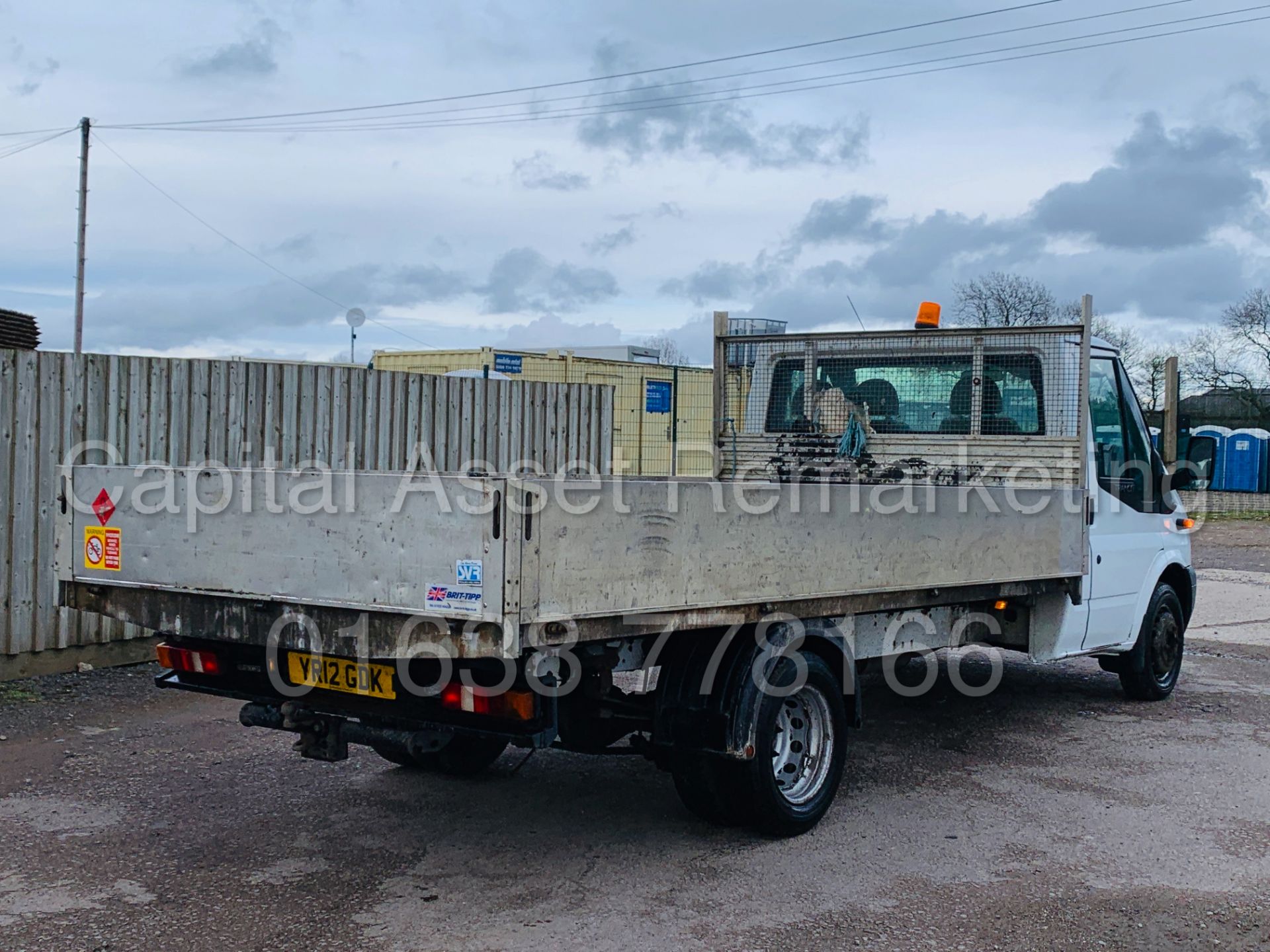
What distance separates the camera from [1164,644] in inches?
331

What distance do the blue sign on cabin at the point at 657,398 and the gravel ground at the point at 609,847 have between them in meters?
13.4

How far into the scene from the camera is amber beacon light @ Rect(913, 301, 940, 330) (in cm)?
802

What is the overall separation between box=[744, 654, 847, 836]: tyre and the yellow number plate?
1557 millimetres

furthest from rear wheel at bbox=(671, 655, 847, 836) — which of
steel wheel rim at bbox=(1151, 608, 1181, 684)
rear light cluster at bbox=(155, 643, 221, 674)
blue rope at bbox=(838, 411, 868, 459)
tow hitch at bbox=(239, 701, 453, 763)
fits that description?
steel wheel rim at bbox=(1151, 608, 1181, 684)

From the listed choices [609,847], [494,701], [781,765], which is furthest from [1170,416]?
[494,701]

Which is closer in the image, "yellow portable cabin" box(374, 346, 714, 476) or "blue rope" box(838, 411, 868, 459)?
"blue rope" box(838, 411, 868, 459)

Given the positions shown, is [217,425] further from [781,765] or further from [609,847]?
[781,765]

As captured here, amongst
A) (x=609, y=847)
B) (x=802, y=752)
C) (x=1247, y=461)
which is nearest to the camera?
(x=609, y=847)

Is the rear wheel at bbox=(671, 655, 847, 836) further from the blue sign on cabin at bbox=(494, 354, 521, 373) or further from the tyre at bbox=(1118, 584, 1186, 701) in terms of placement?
the blue sign on cabin at bbox=(494, 354, 521, 373)

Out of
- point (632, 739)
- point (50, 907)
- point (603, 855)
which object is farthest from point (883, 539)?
point (50, 907)

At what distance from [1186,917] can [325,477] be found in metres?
3.53

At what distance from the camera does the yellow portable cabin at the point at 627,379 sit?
20.0 m

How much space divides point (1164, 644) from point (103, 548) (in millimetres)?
6602

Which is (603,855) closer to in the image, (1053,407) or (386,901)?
(386,901)
